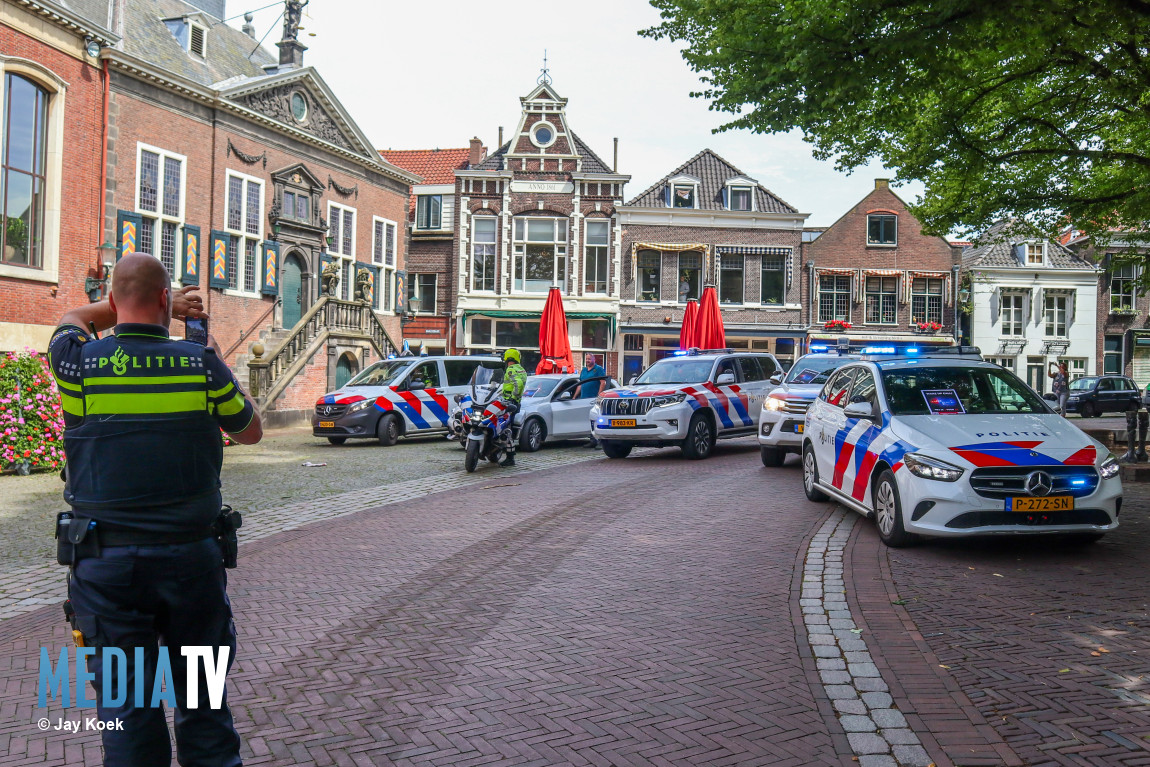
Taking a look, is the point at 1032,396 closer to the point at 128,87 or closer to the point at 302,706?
the point at 302,706

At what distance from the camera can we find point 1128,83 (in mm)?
11070

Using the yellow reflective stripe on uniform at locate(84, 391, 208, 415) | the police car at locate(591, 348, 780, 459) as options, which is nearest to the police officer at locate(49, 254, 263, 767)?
the yellow reflective stripe on uniform at locate(84, 391, 208, 415)

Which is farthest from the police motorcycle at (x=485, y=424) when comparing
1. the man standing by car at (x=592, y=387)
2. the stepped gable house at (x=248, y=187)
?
the stepped gable house at (x=248, y=187)

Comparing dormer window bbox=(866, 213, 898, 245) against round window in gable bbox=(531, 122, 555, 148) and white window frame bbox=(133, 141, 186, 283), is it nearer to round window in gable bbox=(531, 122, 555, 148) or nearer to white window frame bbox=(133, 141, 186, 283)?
round window in gable bbox=(531, 122, 555, 148)

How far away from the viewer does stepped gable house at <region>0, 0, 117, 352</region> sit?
17812 millimetres

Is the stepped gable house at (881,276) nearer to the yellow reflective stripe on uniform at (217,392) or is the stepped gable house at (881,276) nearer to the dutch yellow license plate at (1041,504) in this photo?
the dutch yellow license plate at (1041,504)

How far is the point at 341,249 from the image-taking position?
30453mm

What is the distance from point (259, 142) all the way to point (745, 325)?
21.0 meters

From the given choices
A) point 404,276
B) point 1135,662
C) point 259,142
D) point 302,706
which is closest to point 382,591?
point 302,706

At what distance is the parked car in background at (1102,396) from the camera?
34.7 metres

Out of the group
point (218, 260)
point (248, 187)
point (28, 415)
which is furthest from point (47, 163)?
point (28, 415)

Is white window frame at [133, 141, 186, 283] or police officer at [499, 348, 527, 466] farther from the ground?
white window frame at [133, 141, 186, 283]

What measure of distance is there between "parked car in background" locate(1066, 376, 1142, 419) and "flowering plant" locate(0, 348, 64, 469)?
112 feet

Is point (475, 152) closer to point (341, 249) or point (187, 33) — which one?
point (341, 249)
